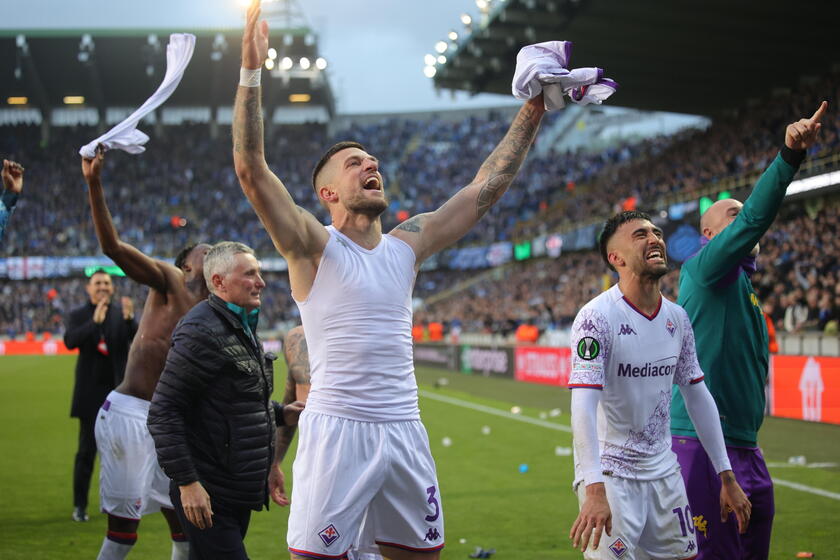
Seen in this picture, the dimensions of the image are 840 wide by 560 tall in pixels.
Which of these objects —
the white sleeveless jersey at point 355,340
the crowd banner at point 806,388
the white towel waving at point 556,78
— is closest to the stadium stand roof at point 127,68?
the crowd banner at point 806,388

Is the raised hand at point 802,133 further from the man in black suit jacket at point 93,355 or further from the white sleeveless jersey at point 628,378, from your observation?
the man in black suit jacket at point 93,355

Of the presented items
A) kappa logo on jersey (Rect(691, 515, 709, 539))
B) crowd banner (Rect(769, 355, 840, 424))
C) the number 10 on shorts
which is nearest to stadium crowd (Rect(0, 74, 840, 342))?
A: crowd banner (Rect(769, 355, 840, 424))

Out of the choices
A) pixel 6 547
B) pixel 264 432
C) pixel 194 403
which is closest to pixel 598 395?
pixel 264 432

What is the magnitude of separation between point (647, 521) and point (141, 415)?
3.33m

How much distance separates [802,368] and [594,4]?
16.6m

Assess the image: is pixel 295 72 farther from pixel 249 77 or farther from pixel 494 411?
pixel 249 77

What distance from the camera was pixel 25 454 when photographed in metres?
12.6

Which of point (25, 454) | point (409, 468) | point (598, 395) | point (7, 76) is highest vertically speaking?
point (7, 76)

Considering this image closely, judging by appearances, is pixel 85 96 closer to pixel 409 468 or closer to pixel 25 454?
pixel 25 454

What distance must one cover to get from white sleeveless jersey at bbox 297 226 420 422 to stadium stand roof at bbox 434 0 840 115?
83.8 feet

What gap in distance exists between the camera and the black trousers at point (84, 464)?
8.25 meters

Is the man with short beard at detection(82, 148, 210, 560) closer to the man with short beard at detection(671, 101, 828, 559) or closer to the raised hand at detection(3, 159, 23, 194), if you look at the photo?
the raised hand at detection(3, 159, 23, 194)

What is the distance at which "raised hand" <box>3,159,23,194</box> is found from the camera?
223 inches

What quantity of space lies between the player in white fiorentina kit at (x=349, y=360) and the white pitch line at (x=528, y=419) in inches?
264
